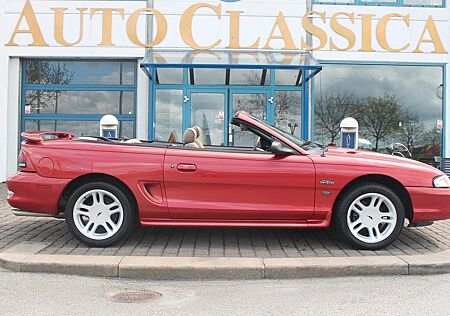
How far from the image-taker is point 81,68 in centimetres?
1248

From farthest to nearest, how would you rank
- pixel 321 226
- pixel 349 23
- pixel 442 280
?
1. pixel 349 23
2. pixel 321 226
3. pixel 442 280

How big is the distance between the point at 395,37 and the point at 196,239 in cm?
903

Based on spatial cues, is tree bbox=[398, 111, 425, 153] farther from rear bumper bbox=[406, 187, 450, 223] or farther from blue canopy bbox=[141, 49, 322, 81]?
rear bumper bbox=[406, 187, 450, 223]

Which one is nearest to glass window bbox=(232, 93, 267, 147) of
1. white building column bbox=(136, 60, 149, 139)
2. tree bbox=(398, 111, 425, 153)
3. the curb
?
white building column bbox=(136, 60, 149, 139)

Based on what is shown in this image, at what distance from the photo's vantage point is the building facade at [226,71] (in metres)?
12.0

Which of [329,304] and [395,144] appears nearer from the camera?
[329,304]

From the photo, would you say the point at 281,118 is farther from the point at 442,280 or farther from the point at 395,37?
the point at 442,280

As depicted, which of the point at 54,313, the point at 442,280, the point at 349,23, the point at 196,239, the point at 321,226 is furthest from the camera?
the point at 349,23

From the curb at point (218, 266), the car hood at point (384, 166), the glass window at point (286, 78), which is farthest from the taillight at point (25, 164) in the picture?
the glass window at point (286, 78)

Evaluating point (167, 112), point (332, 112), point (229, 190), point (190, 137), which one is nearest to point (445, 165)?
point (332, 112)

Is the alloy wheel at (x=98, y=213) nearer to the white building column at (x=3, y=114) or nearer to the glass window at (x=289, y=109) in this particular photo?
the glass window at (x=289, y=109)

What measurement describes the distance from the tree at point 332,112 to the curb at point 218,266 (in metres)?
7.87

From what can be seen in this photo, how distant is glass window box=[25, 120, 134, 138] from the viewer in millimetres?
12484

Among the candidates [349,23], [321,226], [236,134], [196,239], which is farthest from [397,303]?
[349,23]
